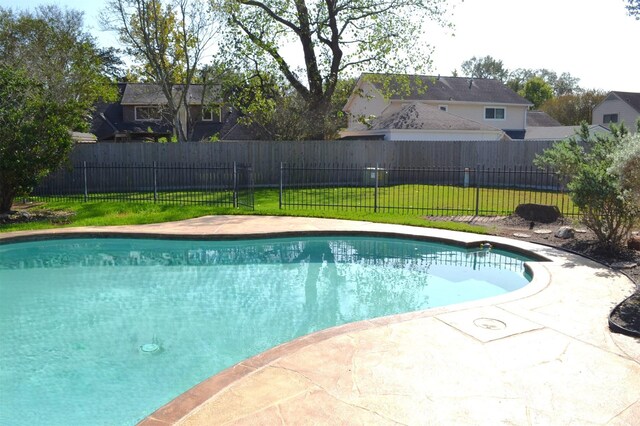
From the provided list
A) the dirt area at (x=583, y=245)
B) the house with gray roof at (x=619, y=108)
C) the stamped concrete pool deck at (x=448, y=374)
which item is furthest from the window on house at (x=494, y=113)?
the stamped concrete pool deck at (x=448, y=374)

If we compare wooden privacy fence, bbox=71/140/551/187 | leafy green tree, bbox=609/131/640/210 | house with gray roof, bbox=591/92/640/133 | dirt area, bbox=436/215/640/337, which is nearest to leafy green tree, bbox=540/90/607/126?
house with gray roof, bbox=591/92/640/133

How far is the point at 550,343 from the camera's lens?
4.95m

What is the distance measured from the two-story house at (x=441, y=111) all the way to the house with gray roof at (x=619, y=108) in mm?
7367

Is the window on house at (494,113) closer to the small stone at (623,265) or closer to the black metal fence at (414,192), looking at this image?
the black metal fence at (414,192)

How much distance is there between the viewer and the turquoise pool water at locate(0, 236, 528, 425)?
191 inches

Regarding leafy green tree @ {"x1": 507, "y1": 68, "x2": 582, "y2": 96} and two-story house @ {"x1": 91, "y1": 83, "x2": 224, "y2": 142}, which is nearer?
two-story house @ {"x1": 91, "y1": 83, "x2": 224, "y2": 142}

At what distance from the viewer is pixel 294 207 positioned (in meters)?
→ 15.2

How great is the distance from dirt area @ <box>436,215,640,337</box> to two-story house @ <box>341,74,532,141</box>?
1409cm

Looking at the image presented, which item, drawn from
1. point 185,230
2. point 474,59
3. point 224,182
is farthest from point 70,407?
point 474,59

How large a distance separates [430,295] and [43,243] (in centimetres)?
833

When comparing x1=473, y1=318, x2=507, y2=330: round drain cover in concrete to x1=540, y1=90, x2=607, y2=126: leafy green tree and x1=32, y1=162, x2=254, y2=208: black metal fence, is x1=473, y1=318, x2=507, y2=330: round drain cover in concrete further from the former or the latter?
x1=540, y1=90, x2=607, y2=126: leafy green tree

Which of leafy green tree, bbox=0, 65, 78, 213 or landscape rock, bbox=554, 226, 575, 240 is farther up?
leafy green tree, bbox=0, 65, 78, 213

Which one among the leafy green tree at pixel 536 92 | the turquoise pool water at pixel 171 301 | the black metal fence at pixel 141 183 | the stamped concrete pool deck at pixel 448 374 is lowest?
the turquoise pool water at pixel 171 301

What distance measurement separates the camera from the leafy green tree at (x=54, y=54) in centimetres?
2098
